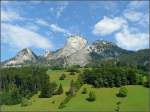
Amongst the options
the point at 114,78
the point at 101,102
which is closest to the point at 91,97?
the point at 101,102

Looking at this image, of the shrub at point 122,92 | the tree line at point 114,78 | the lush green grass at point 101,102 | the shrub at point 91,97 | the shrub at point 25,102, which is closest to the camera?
the lush green grass at point 101,102

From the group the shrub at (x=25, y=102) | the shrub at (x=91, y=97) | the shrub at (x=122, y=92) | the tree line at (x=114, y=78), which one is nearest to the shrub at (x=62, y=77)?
the tree line at (x=114, y=78)

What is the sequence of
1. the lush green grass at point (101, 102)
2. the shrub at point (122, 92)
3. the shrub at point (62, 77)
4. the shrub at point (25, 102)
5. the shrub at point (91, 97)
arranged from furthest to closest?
the shrub at point (62, 77), the shrub at point (122, 92), the shrub at point (25, 102), the shrub at point (91, 97), the lush green grass at point (101, 102)

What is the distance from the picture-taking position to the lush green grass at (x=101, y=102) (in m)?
129

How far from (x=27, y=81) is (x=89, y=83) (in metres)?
31.6

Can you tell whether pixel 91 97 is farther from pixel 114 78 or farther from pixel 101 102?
pixel 114 78

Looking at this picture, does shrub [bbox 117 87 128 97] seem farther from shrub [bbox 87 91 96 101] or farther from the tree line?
the tree line

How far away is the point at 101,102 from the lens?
461 feet

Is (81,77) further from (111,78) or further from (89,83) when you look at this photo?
(111,78)

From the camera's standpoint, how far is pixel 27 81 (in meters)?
188

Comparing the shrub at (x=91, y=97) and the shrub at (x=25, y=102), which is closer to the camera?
the shrub at (x=91, y=97)

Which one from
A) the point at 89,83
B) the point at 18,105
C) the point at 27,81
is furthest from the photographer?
the point at 27,81

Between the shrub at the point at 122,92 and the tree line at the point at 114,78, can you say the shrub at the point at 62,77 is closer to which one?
the tree line at the point at 114,78

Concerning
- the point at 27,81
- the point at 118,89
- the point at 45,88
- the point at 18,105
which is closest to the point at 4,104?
the point at 18,105
